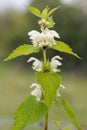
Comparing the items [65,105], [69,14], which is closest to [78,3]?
[69,14]

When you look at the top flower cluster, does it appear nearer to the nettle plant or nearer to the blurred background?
the nettle plant

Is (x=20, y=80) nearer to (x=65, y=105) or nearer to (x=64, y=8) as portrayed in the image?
(x=64, y=8)

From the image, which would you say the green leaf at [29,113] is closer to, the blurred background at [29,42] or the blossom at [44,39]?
the blossom at [44,39]

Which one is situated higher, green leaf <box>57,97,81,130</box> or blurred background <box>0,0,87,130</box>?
blurred background <box>0,0,87,130</box>

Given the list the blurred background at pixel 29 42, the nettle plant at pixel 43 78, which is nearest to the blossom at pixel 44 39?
the nettle plant at pixel 43 78

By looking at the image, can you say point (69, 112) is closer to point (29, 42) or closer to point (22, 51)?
point (22, 51)

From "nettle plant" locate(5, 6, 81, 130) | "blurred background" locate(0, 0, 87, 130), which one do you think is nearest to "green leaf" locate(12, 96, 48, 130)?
"nettle plant" locate(5, 6, 81, 130)

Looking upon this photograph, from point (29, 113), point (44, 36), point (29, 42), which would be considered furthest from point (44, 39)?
Answer: point (29, 42)
